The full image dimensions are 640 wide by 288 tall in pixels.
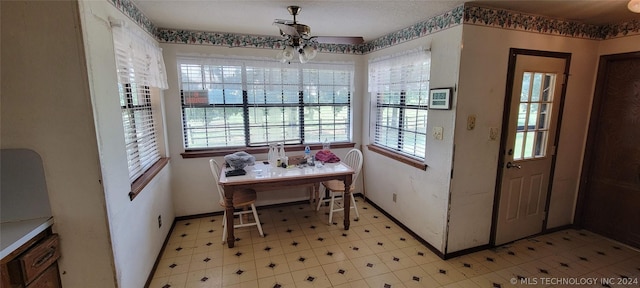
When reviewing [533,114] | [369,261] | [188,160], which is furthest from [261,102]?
[533,114]

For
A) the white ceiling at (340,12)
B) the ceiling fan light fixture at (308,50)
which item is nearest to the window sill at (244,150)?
the white ceiling at (340,12)

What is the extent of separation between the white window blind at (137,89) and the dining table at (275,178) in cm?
74

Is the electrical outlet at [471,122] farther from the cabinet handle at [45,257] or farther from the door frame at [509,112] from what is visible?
the cabinet handle at [45,257]

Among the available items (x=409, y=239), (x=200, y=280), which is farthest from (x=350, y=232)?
(x=200, y=280)

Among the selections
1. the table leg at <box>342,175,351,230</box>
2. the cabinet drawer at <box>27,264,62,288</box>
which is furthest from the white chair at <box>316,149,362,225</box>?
the cabinet drawer at <box>27,264,62,288</box>

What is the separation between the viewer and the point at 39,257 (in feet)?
4.58

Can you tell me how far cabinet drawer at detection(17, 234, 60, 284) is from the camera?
130cm

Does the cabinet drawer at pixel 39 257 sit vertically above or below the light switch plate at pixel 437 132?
below

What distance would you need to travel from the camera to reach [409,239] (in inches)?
118

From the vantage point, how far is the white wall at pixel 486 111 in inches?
94.7

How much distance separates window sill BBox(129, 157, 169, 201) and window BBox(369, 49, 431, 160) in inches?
105

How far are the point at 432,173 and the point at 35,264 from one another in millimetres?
2926

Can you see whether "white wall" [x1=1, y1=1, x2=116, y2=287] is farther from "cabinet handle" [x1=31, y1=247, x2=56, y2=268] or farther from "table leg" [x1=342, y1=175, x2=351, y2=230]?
"table leg" [x1=342, y1=175, x2=351, y2=230]

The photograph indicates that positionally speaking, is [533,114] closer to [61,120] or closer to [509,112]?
[509,112]
